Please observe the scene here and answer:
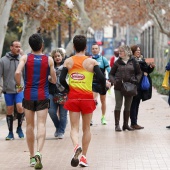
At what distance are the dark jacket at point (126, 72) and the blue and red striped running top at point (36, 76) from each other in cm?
413

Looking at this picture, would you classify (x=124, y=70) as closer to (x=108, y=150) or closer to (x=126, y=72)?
(x=126, y=72)

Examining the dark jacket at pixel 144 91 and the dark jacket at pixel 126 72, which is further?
the dark jacket at pixel 144 91

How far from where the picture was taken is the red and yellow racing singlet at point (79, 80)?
9969 mm

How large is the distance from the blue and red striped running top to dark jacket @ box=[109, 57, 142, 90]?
4135 mm

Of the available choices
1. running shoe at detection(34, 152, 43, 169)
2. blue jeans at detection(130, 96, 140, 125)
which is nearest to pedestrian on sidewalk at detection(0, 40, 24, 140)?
blue jeans at detection(130, 96, 140, 125)

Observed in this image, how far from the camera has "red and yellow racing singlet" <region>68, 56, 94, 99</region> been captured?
9969 mm

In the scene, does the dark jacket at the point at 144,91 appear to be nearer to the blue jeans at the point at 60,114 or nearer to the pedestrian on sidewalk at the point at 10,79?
the blue jeans at the point at 60,114

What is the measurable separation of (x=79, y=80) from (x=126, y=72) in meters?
4.15

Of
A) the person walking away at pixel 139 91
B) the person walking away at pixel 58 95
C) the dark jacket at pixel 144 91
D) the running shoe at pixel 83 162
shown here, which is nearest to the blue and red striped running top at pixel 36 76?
the running shoe at pixel 83 162

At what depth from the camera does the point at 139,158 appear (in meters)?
10.8

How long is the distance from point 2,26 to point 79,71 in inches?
333

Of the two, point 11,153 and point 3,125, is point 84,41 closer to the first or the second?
point 11,153

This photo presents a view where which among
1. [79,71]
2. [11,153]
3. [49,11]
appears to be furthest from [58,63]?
[49,11]

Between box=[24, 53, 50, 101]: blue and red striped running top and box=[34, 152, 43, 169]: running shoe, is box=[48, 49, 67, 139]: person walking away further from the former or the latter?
box=[34, 152, 43, 169]: running shoe
